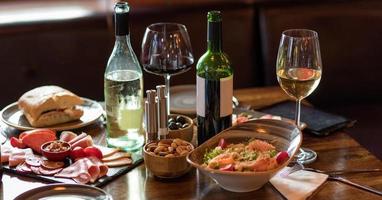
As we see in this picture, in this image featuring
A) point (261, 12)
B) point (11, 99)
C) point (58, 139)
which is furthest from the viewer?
point (261, 12)

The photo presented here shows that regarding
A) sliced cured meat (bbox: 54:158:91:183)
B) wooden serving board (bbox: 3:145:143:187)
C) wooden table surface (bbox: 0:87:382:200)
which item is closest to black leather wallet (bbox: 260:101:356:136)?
wooden table surface (bbox: 0:87:382:200)

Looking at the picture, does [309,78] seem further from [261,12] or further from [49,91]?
[261,12]

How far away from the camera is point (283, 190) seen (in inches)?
48.9

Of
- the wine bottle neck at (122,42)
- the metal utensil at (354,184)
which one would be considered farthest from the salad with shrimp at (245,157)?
the wine bottle neck at (122,42)

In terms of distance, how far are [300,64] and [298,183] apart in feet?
0.84

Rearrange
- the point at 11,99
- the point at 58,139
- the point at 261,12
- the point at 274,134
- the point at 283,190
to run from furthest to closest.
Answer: the point at 261,12 → the point at 11,99 → the point at 58,139 → the point at 274,134 → the point at 283,190

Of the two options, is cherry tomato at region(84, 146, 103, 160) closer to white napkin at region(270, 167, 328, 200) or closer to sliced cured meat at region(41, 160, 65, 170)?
sliced cured meat at region(41, 160, 65, 170)

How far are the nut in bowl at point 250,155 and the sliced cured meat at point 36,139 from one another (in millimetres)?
357

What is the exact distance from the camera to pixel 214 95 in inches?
53.2

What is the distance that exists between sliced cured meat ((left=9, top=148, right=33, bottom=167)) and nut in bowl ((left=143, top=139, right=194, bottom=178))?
0.27 metres

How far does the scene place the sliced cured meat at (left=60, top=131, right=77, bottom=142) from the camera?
1440 mm

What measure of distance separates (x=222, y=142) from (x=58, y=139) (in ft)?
1.30

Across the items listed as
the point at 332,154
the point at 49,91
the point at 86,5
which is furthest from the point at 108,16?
the point at 332,154

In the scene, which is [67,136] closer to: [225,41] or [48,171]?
[48,171]
